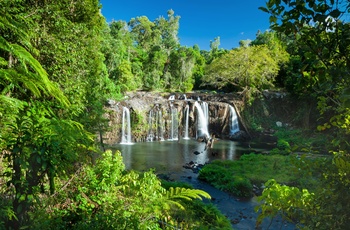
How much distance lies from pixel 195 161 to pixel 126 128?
25.5 ft

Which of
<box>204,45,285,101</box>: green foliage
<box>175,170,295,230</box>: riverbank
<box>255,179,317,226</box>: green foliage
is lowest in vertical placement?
<box>175,170,295,230</box>: riverbank

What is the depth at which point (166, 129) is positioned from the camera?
843 inches

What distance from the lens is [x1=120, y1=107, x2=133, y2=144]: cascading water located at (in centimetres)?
1905

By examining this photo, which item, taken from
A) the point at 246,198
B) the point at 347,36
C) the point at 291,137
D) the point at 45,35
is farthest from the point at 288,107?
the point at 347,36

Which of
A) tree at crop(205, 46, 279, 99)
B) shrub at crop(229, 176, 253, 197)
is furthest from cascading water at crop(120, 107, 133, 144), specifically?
shrub at crop(229, 176, 253, 197)

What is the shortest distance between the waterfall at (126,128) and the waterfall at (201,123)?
6.38m

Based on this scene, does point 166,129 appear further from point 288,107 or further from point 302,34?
point 302,34

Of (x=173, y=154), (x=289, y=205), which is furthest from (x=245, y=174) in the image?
(x=289, y=205)

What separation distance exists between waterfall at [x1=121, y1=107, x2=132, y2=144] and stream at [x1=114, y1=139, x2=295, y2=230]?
44.1 inches

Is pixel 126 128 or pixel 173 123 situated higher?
pixel 173 123

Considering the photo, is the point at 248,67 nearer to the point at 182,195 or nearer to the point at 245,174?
the point at 245,174

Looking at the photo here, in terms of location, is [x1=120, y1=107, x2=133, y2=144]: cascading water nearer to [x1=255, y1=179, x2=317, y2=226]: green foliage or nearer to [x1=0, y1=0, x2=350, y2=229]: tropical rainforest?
[x1=0, y1=0, x2=350, y2=229]: tropical rainforest

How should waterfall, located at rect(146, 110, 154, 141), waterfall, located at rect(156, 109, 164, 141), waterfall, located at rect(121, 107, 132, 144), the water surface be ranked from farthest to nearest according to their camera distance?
waterfall, located at rect(156, 109, 164, 141) → waterfall, located at rect(146, 110, 154, 141) → waterfall, located at rect(121, 107, 132, 144) → the water surface

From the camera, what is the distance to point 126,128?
19.4 m
